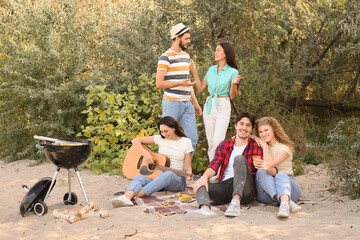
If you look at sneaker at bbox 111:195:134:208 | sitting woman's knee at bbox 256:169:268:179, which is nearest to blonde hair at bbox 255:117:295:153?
sitting woman's knee at bbox 256:169:268:179

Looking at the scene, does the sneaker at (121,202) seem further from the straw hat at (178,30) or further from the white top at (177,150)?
the straw hat at (178,30)

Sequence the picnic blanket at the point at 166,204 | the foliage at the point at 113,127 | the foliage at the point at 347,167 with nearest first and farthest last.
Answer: the picnic blanket at the point at 166,204, the foliage at the point at 347,167, the foliage at the point at 113,127

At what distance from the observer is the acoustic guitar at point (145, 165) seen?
4.89m

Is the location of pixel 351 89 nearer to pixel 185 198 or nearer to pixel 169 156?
pixel 169 156

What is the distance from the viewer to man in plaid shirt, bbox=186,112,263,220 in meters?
4.07

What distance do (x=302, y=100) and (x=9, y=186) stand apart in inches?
216

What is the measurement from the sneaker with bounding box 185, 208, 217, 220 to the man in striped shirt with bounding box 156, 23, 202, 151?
1479 mm

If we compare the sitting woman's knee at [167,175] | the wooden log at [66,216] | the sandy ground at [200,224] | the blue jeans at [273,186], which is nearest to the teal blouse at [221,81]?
the sitting woman's knee at [167,175]

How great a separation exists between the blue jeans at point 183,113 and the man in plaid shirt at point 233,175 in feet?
2.76

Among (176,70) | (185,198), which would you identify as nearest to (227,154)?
(185,198)

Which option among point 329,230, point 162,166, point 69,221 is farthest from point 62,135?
point 329,230

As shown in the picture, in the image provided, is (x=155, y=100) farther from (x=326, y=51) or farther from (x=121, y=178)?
(x=326, y=51)

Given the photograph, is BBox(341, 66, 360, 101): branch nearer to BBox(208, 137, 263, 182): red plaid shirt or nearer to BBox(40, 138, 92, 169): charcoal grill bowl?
BBox(208, 137, 263, 182): red plaid shirt

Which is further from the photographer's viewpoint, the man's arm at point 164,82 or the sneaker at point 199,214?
the man's arm at point 164,82
